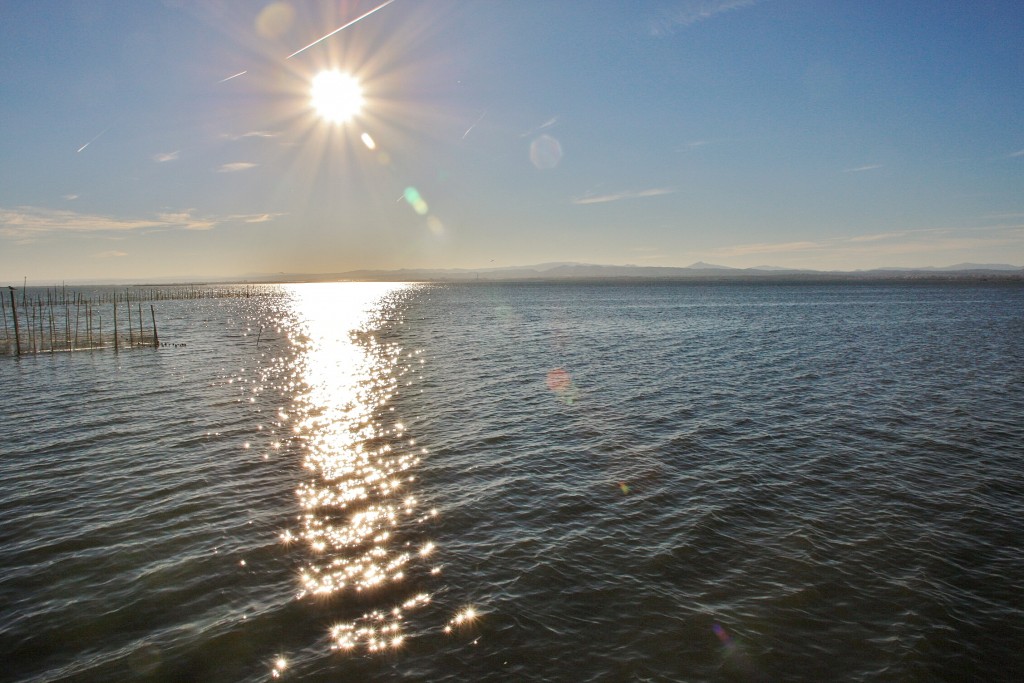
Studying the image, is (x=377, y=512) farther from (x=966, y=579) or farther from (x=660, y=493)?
(x=966, y=579)

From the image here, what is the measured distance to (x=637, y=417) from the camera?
90.2 feet

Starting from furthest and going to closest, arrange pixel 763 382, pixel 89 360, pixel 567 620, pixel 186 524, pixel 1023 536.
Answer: pixel 89 360, pixel 763 382, pixel 186 524, pixel 1023 536, pixel 567 620

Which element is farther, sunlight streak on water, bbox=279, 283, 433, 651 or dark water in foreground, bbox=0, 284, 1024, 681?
sunlight streak on water, bbox=279, 283, 433, 651

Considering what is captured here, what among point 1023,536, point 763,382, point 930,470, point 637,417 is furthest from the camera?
point 763,382

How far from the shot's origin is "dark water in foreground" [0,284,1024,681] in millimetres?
10422

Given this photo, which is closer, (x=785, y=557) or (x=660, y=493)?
(x=785, y=557)

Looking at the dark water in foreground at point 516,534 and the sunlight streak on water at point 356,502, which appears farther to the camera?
the sunlight streak on water at point 356,502

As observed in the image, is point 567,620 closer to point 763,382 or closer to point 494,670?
point 494,670

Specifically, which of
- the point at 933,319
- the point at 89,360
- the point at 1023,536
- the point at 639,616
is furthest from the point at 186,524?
the point at 933,319

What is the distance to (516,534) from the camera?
49.5 feet

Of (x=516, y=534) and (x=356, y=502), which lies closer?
(x=516, y=534)

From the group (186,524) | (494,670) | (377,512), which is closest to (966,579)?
(494,670)

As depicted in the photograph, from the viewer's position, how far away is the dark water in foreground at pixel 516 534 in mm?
10422

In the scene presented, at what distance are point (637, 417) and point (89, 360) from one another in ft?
159
